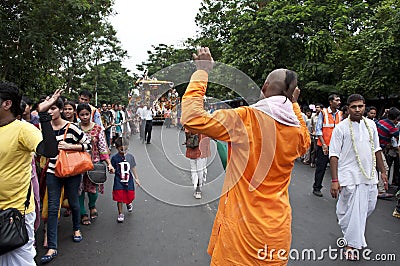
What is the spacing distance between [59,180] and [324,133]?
4.90 metres

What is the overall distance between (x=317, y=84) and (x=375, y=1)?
5.21m

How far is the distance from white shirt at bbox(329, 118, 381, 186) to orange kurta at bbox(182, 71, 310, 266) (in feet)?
6.40

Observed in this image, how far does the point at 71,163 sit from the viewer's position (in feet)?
11.5

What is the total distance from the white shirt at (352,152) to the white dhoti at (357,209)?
0.08 meters

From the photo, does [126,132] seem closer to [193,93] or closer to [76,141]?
[76,141]

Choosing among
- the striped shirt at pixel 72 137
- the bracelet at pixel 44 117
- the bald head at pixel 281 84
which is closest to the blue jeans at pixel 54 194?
the striped shirt at pixel 72 137

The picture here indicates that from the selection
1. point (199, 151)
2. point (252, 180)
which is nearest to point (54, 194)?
point (252, 180)

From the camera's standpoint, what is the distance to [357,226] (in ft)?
11.6

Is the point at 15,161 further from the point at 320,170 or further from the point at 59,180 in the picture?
the point at 320,170

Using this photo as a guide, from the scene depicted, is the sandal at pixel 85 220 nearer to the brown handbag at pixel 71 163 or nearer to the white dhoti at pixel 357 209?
the brown handbag at pixel 71 163

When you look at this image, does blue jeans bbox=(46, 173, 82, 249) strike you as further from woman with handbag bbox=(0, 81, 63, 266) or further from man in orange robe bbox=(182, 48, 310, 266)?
man in orange robe bbox=(182, 48, 310, 266)

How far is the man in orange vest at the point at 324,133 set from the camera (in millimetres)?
6043

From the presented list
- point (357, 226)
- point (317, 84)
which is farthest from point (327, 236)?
point (317, 84)

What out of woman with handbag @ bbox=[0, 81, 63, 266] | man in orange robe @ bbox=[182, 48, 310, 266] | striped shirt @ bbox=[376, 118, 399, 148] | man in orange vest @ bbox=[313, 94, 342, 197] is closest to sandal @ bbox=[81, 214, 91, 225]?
woman with handbag @ bbox=[0, 81, 63, 266]
